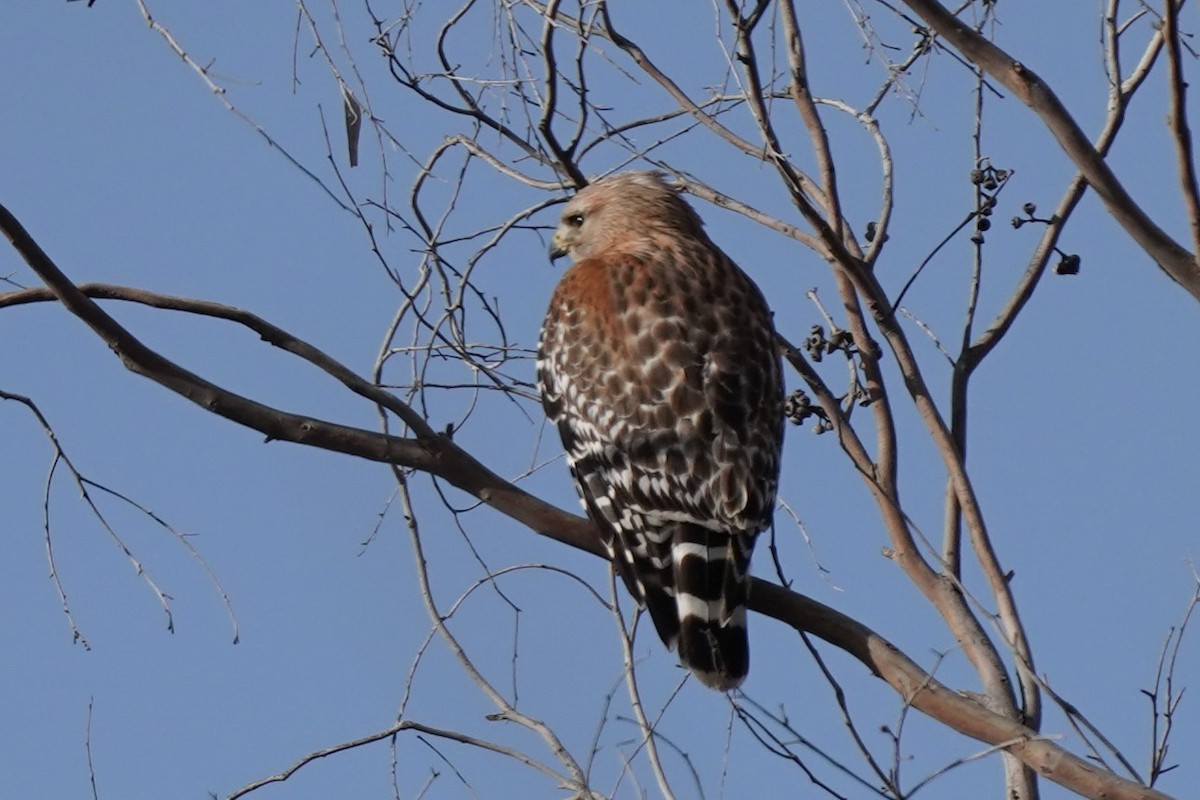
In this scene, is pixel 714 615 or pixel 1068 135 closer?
pixel 1068 135

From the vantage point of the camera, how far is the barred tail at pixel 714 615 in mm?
4117

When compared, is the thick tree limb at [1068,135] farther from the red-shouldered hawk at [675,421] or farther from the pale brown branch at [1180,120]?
the red-shouldered hawk at [675,421]

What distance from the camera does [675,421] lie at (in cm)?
459

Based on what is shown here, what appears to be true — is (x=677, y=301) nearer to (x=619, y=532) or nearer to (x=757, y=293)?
(x=757, y=293)

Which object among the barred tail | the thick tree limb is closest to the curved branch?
the barred tail

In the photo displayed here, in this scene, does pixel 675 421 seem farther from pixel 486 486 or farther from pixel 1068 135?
pixel 1068 135

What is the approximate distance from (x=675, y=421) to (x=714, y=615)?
0.65m

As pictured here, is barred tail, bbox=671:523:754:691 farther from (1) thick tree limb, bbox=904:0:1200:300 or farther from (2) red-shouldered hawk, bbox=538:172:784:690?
(1) thick tree limb, bbox=904:0:1200:300

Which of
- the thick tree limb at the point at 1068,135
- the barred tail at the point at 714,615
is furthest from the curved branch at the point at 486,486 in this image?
the thick tree limb at the point at 1068,135

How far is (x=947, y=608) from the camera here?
Result: 403 centimetres

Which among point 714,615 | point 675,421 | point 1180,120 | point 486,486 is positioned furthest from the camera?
point 675,421

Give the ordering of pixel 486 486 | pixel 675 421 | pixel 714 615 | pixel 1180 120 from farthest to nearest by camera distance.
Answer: pixel 675 421
pixel 714 615
pixel 486 486
pixel 1180 120

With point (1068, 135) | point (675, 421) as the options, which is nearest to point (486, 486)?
point (675, 421)

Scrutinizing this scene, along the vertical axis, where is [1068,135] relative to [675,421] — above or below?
below
